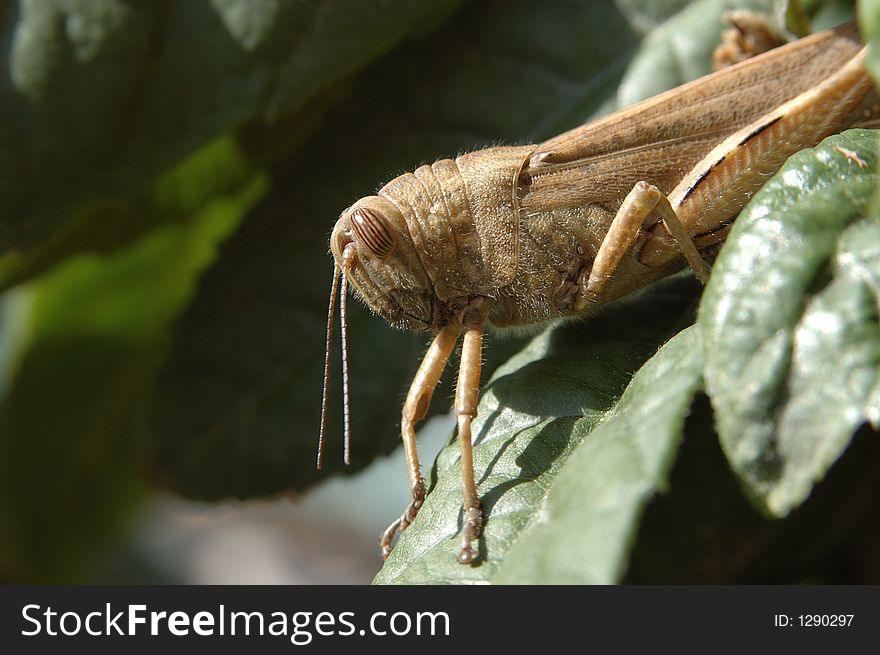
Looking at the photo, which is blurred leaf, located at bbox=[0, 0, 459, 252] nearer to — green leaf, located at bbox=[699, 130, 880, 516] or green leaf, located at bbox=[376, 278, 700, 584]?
green leaf, located at bbox=[376, 278, 700, 584]

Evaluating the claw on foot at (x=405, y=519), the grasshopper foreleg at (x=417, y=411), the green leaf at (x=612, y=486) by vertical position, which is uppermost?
the grasshopper foreleg at (x=417, y=411)

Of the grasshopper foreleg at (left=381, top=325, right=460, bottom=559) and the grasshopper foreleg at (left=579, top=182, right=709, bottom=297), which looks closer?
the grasshopper foreleg at (left=579, top=182, right=709, bottom=297)

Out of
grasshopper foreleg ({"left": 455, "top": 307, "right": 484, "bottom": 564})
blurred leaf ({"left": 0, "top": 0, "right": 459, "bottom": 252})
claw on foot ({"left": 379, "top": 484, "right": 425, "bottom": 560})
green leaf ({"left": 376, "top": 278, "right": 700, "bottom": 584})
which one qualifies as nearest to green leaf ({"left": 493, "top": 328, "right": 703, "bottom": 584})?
green leaf ({"left": 376, "top": 278, "right": 700, "bottom": 584})

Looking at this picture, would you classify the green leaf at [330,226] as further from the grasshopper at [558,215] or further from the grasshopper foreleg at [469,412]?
the grasshopper foreleg at [469,412]

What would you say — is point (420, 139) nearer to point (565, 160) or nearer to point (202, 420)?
point (565, 160)

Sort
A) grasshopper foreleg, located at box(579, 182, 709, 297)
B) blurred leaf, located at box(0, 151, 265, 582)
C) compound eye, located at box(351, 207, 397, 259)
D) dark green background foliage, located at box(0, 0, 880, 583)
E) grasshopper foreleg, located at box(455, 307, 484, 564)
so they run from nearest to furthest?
1. dark green background foliage, located at box(0, 0, 880, 583)
2. grasshopper foreleg, located at box(455, 307, 484, 564)
3. grasshopper foreleg, located at box(579, 182, 709, 297)
4. compound eye, located at box(351, 207, 397, 259)
5. blurred leaf, located at box(0, 151, 265, 582)

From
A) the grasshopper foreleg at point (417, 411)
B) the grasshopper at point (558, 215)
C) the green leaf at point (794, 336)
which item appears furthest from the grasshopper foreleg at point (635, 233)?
the green leaf at point (794, 336)
